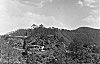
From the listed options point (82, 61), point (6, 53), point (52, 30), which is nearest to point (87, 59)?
point (82, 61)

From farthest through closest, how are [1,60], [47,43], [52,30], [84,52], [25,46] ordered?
[52,30] < [47,43] < [25,46] < [84,52] < [1,60]

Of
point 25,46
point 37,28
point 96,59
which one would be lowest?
point 96,59

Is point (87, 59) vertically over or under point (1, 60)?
under

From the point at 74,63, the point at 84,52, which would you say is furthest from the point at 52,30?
the point at 74,63

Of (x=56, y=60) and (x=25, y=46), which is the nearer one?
(x=56, y=60)

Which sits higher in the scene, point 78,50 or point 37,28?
point 37,28

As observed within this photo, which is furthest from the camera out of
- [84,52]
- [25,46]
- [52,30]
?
[52,30]

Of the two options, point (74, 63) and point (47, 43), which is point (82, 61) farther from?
point (47, 43)

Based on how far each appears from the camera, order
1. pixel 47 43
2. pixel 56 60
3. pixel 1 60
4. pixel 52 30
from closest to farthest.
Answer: pixel 1 60 < pixel 56 60 < pixel 47 43 < pixel 52 30

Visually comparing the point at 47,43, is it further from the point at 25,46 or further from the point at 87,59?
the point at 87,59
